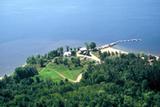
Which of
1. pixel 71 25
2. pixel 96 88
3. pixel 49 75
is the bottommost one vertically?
pixel 96 88

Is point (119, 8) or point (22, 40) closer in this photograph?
point (22, 40)

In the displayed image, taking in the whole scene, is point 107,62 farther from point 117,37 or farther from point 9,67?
point 117,37

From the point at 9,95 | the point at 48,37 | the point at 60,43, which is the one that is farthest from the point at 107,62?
the point at 48,37

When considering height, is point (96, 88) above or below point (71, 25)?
below

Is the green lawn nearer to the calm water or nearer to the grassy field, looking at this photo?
the grassy field

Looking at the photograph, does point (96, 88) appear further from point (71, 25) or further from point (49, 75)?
point (71, 25)

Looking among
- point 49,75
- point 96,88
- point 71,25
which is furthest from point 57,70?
point 71,25

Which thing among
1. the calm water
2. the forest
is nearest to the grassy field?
the forest
